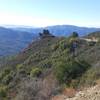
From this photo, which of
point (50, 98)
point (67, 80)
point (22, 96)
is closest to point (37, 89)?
point (22, 96)

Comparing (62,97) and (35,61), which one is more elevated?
(62,97)

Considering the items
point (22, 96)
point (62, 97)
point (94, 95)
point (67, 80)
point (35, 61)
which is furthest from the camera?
point (35, 61)

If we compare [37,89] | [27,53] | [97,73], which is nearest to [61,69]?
[97,73]

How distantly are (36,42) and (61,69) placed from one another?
46.9m

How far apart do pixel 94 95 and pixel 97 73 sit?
6.49 meters

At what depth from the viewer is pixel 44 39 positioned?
68750mm

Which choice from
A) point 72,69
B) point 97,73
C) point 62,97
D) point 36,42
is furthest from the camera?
point 36,42

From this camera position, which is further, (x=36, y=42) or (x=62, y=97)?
(x=36, y=42)

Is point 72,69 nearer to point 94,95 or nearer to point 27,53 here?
point 94,95

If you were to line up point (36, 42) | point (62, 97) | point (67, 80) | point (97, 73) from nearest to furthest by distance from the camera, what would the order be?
point (62, 97)
point (97, 73)
point (67, 80)
point (36, 42)

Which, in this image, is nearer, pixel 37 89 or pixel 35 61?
pixel 37 89

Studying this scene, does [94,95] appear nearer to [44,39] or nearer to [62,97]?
[62,97]

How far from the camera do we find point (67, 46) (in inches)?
1978

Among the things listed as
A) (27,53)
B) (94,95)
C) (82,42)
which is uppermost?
(94,95)
